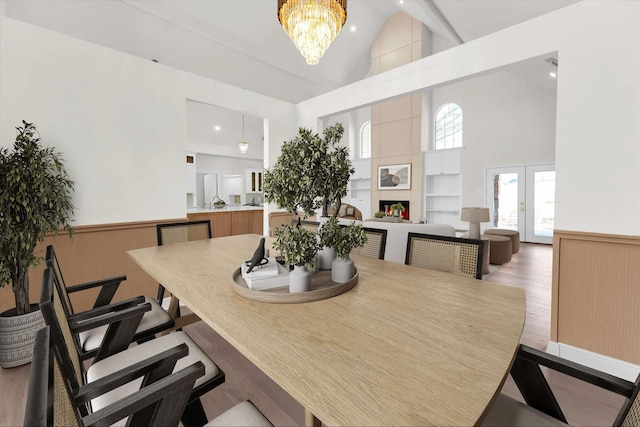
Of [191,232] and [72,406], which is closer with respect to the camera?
[72,406]

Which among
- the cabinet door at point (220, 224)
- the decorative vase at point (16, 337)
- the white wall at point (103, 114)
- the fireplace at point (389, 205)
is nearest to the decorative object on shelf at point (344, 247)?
the decorative vase at point (16, 337)

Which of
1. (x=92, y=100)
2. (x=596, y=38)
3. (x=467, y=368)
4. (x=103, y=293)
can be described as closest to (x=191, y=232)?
(x=103, y=293)

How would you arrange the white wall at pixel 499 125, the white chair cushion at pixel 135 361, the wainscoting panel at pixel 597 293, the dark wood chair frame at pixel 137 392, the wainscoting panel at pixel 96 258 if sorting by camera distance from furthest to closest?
1. the white wall at pixel 499 125
2. the wainscoting panel at pixel 96 258
3. the wainscoting panel at pixel 597 293
4. the white chair cushion at pixel 135 361
5. the dark wood chair frame at pixel 137 392

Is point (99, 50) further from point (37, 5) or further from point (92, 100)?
point (37, 5)

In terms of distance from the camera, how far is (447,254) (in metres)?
1.77

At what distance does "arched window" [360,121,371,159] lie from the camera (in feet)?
33.0

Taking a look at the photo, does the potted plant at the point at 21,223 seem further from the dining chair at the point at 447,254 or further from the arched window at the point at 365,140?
the arched window at the point at 365,140

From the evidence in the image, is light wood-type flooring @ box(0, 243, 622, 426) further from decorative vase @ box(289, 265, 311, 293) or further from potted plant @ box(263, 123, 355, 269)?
potted plant @ box(263, 123, 355, 269)

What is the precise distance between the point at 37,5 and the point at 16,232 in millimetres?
3582

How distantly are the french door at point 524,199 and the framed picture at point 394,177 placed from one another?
1.99m

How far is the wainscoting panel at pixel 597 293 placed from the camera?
1.97 meters

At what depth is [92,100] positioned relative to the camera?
2729mm

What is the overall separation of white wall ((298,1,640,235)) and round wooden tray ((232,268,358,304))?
193 cm

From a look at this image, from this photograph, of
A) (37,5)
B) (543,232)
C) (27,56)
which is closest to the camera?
(27,56)
